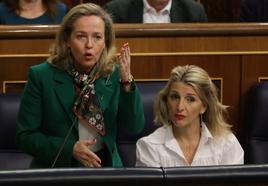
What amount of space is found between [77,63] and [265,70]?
2.28 feet

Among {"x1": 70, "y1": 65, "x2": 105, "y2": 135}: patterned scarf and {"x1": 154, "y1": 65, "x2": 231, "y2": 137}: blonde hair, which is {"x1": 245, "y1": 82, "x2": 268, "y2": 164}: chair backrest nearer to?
{"x1": 154, "y1": 65, "x2": 231, "y2": 137}: blonde hair

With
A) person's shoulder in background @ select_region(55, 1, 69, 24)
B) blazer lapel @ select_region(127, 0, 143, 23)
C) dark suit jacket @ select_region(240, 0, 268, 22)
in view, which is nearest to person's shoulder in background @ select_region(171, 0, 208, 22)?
blazer lapel @ select_region(127, 0, 143, 23)

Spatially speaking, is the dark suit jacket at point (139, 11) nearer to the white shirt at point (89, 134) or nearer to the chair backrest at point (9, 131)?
the chair backrest at point (9, 131)

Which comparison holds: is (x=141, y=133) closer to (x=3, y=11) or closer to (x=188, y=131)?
(x=188, y=131)

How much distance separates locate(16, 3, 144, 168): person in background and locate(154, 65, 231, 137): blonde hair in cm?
13

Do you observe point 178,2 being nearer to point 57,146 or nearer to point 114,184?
point 57,146

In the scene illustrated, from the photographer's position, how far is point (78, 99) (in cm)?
154

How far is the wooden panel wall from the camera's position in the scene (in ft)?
6.40

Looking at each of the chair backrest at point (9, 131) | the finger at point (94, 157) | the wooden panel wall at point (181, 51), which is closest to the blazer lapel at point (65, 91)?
the finger at point (94, 157)

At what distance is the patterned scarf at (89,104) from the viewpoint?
5.03 feet

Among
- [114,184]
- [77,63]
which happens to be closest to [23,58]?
[77,63]

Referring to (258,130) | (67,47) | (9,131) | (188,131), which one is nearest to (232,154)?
(188,131)

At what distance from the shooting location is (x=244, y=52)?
2.02 metres

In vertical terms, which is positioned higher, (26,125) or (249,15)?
(249,15)
